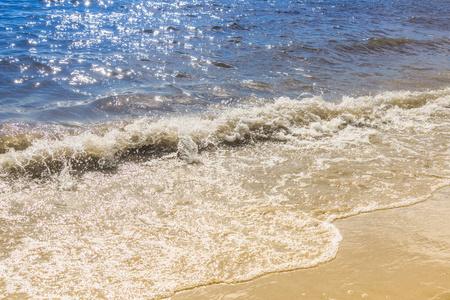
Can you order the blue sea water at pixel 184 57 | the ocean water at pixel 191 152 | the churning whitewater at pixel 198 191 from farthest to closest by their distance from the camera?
the blue sea water at pixel 184 57, the ocean water at pixel 191 152, the churning whitewater at pixel 198 191

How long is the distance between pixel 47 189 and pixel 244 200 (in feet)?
6.92

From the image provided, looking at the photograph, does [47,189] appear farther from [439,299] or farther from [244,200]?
[439,299]

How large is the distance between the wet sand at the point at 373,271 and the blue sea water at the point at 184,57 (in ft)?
12.9

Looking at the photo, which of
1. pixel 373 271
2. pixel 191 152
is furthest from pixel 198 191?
pixel 373 271

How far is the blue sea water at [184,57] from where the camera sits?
21.3 feet

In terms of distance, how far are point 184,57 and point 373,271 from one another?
7581 millimetres

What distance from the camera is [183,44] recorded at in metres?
10.2

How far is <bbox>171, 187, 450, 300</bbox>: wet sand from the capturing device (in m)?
2.40

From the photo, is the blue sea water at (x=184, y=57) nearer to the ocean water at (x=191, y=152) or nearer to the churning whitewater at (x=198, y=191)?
the ocean water at (x=191, y=152)

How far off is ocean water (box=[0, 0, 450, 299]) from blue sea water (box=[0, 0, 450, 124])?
7 centimetres

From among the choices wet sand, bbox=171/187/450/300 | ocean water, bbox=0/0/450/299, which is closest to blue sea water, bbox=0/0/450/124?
ocean water, bbox=0/0/450/299

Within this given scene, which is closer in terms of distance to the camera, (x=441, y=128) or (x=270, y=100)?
(x=441, y=128)

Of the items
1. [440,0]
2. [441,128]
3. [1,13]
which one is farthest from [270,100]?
[440,0]

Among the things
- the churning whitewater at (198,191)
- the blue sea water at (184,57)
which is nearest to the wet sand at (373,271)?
the churning whitewater at (198,191)
